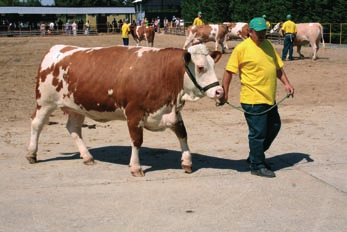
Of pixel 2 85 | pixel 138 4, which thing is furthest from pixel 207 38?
pixel 138 4

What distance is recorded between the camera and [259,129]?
20.9ft

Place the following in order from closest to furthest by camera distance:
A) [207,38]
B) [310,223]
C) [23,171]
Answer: [310,223]
[23,171]
[207,38]

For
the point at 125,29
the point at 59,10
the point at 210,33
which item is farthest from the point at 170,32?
the point at 210,33

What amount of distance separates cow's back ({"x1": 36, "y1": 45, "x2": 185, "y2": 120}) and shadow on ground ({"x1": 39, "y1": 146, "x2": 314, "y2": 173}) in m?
0.93

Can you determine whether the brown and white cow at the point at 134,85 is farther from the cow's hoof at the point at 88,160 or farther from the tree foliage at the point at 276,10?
the tree foliage at the point at 276,10

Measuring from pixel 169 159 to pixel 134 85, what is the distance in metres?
1.54

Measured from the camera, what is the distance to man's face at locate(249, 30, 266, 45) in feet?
20.7

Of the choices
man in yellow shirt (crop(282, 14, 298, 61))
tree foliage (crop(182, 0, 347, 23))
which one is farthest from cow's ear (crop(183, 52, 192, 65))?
tree foliage (crop(182, 0, 347, 23))

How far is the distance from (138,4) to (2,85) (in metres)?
74.3

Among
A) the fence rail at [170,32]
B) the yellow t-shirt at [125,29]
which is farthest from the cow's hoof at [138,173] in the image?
the fence rail at [170,32]

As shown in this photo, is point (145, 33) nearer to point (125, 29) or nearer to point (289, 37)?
point (125, 29)

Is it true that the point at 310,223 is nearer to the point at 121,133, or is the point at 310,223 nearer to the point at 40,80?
the point at 40,80

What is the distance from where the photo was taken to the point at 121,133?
9539mm

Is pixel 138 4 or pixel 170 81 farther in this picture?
pixel 138 4
